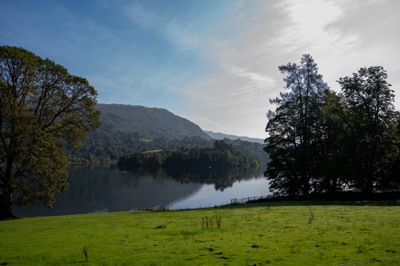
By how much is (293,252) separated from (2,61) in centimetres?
3057

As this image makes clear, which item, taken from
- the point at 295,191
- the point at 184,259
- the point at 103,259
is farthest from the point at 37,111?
the point at 295,191

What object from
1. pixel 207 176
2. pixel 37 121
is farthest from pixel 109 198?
pixel 207 176

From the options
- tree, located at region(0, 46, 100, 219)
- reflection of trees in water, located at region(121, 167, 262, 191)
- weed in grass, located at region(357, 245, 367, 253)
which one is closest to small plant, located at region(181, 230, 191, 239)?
weed in grass, located at region(357, 245, 367, 253)

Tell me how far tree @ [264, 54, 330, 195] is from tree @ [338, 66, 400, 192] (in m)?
4.46

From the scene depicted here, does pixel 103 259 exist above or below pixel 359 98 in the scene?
below

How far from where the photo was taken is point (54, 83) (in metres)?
26.4

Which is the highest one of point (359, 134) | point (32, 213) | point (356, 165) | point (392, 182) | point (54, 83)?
point (54, 83)

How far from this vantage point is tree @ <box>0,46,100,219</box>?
2292 cm

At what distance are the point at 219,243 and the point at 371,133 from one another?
26.1 m

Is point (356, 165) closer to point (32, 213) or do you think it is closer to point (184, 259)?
point (184, 259)

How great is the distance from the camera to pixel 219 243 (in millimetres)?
11062

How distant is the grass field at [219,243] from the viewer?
8734 millimetres

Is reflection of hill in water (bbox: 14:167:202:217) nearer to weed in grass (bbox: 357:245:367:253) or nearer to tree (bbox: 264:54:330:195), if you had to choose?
tree (bbox: 264:54:330:195)

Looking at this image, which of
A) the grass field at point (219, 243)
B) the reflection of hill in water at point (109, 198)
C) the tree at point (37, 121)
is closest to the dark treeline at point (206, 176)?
the reflection of hill in water at point (109, 198)
